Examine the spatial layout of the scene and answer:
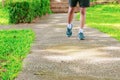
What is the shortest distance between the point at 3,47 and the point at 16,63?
2194 mm

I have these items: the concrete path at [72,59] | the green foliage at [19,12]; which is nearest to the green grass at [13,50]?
the concrete path at [72,59]

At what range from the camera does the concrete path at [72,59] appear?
5637mm

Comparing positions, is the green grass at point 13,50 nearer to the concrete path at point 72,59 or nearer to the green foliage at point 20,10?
the concrete path at point 72,59

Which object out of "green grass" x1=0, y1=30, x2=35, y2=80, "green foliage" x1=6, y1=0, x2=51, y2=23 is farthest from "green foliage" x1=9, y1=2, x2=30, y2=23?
"green grass" x1=0, y1=30, x2=35, y2=80

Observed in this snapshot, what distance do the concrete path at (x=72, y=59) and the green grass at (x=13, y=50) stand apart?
14 centimetres

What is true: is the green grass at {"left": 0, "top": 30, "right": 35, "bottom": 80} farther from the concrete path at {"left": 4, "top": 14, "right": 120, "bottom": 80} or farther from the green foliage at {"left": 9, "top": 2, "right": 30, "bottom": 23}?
A: the green foliage at {"left": 9, "top": 2, "right": 30, "bottom": 23}

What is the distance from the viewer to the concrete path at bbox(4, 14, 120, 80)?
5.64 meters

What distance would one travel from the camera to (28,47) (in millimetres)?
8180

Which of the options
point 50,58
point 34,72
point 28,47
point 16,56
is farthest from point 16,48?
point 34,72

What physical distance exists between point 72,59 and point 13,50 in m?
1.75

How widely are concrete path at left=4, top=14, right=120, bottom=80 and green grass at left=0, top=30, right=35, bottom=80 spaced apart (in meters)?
0.14

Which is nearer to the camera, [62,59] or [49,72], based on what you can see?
[49,72]

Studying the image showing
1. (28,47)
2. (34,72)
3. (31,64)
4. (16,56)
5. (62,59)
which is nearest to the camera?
(34,72)

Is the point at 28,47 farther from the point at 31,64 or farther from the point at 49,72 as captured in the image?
the point at 49,72
